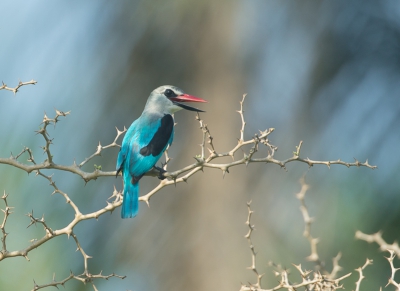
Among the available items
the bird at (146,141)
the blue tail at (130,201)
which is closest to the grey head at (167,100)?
the bird at (146,141)

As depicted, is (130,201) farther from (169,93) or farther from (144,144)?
(169,93)

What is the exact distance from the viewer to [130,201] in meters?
3.84

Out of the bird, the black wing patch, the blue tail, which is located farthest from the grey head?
the blue tail

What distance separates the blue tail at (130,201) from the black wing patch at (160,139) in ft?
0.78

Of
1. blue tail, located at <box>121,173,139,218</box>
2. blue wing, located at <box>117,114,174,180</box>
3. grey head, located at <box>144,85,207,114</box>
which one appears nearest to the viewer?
blue tail, located at <box>121,173,139,218</box>

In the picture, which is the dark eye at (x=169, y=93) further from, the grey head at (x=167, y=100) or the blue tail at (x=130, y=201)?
the blue tail at (x=130, y=201)

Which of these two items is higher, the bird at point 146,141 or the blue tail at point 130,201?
the bird at point 146,141

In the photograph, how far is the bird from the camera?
154 inches

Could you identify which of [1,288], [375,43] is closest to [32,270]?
[1,288]

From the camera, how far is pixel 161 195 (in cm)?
696

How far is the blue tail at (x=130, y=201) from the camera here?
12.5ft

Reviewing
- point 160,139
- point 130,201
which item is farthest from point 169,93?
point 130,201

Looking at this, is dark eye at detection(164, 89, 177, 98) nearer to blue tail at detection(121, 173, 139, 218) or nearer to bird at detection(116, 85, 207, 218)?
bird at detection(116, 85, 207, 218)

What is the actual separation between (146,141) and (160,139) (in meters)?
0.10
